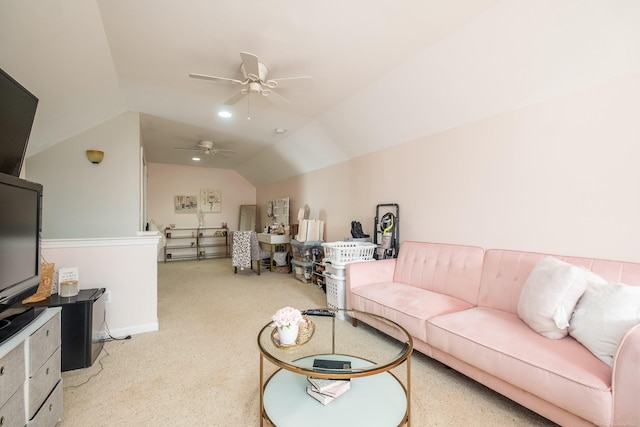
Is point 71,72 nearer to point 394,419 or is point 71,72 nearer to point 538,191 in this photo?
point 394,419

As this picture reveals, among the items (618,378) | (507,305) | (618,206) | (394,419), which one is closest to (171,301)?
(394,419)

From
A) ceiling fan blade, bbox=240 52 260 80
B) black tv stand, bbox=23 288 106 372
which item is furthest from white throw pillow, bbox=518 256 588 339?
black tv stand, bbox=23 288 106 372

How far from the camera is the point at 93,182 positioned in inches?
138

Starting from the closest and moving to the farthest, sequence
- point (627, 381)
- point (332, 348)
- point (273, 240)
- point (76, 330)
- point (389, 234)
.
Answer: point (627, 381) → point (332, 348) → point (76, 330) → point (389, 234) → point (273, 240)

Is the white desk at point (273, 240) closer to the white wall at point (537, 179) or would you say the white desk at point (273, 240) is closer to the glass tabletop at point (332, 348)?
the white wall at point (537, 179)

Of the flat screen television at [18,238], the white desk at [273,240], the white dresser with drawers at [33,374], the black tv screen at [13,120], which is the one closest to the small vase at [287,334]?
the white dresser with drawers at [33,374]

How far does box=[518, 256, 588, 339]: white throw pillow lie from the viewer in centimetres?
158

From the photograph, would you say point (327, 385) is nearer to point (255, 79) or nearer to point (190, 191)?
point (255, 79)

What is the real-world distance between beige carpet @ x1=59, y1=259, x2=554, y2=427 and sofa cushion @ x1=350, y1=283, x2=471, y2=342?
0.36 meters

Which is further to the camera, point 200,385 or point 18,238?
point 200,385

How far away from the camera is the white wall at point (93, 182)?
3.38 meters

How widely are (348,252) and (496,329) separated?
1704 millimetres

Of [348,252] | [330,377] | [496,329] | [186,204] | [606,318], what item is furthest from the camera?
[186,204]

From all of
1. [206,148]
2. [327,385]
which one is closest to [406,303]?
[327,385]
